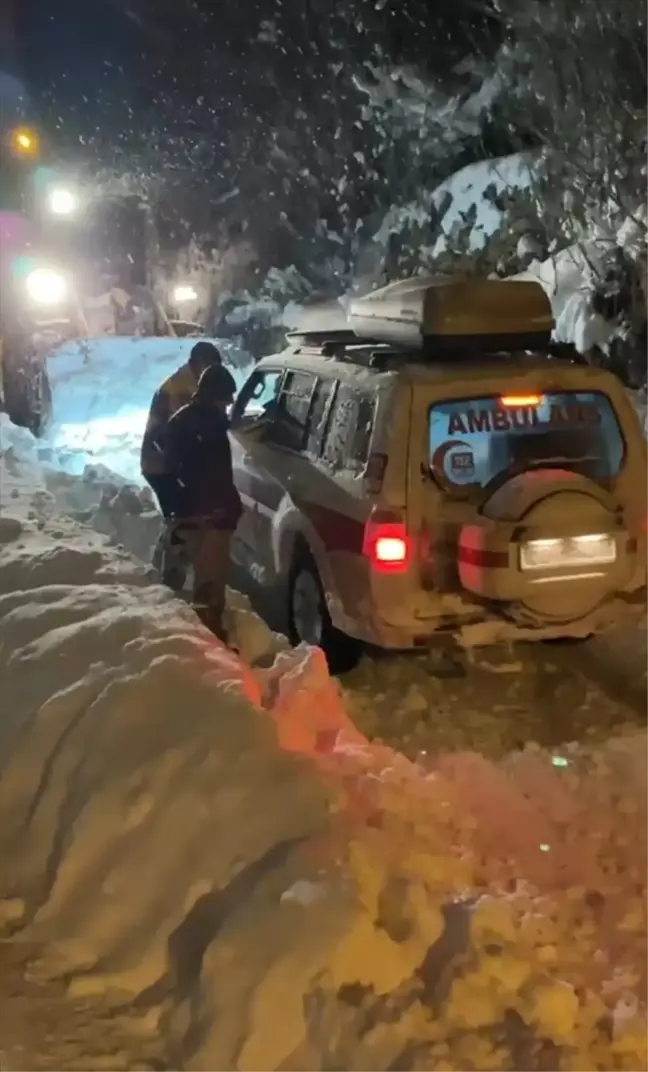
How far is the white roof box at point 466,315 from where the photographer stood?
6389 mm

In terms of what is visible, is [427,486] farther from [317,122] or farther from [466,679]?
[317,122]

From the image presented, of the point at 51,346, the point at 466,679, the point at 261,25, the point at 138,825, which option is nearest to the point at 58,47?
the point at 261,25

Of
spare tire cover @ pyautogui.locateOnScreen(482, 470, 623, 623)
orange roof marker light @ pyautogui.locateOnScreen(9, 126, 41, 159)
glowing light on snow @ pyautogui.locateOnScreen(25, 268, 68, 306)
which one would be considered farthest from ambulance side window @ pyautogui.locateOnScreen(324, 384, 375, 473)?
glowing light on snow @ pyautogui.locateOnScreen(25, 268, 68, 306)

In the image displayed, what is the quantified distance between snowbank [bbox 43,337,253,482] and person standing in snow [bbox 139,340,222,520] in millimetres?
5077

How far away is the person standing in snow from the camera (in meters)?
6.51

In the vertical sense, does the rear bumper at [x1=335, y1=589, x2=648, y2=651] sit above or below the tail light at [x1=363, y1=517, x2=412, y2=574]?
below

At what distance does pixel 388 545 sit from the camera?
564 cm

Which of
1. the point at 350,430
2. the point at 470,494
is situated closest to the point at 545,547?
the point at 470,494

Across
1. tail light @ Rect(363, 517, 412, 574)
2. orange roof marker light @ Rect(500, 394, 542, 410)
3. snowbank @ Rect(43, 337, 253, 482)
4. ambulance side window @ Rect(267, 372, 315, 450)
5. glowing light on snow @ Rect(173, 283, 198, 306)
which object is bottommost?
snowbank @ Rect(43, 337, 253, 482)

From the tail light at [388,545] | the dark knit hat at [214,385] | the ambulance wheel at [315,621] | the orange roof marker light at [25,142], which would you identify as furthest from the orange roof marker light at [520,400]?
the orange roof marker light at [25,142]

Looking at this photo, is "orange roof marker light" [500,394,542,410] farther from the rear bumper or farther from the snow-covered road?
the snow-covered road

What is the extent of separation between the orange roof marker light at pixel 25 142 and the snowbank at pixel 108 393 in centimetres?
299

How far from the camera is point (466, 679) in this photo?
6.51m

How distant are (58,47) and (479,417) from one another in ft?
86.4
